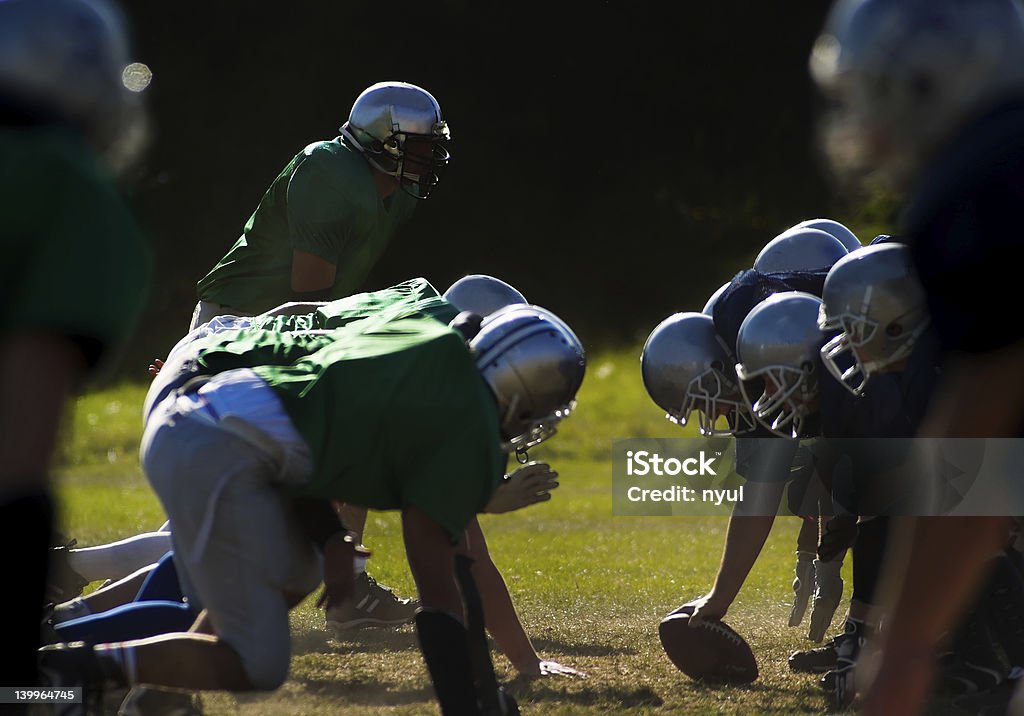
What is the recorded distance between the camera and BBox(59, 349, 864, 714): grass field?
12.9 feet

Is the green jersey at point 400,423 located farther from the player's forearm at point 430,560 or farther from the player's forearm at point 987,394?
the player's forearm at point 987,394

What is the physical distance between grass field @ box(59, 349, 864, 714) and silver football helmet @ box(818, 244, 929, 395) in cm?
110

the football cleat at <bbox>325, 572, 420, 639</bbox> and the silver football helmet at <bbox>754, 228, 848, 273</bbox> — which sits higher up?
the silver football helmet at <bbox>754, 228, 848, 273</bbox>

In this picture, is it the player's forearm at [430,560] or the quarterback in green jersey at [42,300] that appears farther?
the player's forearm at [430,560]

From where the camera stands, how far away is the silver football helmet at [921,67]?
198 centimetres

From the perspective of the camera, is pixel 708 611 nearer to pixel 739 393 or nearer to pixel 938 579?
pixel 739 393

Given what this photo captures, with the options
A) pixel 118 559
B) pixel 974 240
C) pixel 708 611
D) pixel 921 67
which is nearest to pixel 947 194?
pixel 974 240

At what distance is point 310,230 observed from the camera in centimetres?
519

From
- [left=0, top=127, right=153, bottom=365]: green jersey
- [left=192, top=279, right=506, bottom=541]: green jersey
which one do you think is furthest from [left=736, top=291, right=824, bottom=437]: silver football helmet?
[left=0, top=127, right=153, bottom=365]: green jersey

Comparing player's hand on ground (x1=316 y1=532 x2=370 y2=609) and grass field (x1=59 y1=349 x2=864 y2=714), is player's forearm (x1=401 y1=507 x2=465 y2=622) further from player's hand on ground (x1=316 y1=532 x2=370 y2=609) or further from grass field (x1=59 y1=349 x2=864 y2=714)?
grass field (x1=59 y1=349 x2=864 y2=714)

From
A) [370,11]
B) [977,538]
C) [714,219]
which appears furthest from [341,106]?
[977,538]

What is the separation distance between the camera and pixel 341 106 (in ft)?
59.5

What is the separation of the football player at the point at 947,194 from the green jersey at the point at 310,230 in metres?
3.30

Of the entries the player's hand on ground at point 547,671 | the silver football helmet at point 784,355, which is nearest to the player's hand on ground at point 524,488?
the player's hand on ground at point 547,671
